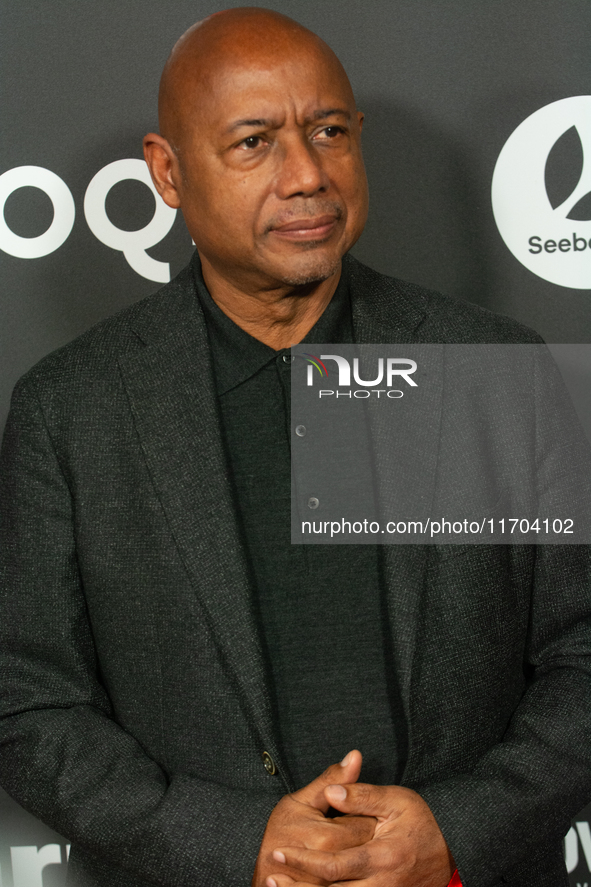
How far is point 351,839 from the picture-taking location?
128cm

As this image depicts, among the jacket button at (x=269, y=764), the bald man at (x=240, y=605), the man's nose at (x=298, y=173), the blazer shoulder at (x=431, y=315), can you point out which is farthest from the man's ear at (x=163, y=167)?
the jacket button at (x=269, y=764)

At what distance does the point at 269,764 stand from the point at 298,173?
942mm

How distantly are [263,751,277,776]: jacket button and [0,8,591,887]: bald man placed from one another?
0.01 meters

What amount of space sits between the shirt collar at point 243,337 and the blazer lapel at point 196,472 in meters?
0.03

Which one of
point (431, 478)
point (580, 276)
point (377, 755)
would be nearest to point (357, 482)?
point (431, 478)

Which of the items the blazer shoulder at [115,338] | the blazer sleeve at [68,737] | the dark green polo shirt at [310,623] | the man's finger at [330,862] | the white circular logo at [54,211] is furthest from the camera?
the white circular logo at [54,211]

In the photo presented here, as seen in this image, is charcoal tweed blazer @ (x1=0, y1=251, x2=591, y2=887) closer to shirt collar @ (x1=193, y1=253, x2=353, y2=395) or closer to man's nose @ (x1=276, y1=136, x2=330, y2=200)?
shirt collar @ (x1=193, y1=253, x2=353, y2=395)

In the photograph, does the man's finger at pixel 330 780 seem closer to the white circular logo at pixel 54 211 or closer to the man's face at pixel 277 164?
the man's face at pixel 277 164

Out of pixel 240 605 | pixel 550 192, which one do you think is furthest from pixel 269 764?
pixel 550 192

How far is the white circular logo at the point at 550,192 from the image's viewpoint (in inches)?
76.0

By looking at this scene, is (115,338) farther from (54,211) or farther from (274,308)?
(54,211)

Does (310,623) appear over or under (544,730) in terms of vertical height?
over

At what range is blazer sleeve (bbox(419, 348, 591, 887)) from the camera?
1.36 m

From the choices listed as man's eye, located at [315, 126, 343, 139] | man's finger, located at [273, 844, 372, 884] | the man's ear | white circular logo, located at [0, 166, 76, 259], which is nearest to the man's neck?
the man's ear
